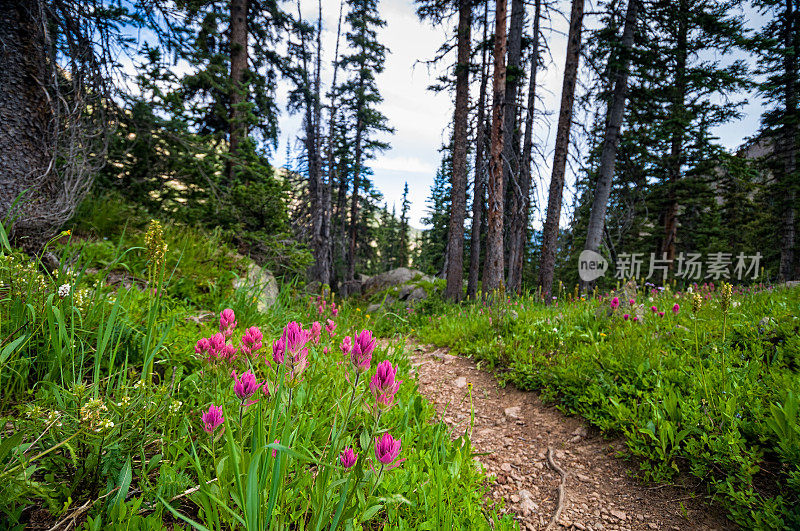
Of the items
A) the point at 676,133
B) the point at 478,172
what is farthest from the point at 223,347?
the point at 478,172

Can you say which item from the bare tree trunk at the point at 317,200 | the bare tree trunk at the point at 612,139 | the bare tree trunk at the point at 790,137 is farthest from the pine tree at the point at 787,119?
the bare tree trunk at the point at 317,200

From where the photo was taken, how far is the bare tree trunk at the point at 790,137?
42.3 feet

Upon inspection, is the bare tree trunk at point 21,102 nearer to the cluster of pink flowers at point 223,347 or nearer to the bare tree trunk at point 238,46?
the cluster of pink flowers at point 223,347

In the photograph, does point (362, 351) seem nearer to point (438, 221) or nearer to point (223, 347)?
point (223, 347)

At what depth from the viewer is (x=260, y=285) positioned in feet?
15.9

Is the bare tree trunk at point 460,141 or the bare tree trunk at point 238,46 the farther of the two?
the bare tree trunk at point 460,141

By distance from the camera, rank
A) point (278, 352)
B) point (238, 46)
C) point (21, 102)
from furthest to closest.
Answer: point (238, 46) < point (21, 102) < point (278, 352)

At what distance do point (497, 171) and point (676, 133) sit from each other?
5729 millimetres

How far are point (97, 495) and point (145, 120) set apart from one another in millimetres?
6120

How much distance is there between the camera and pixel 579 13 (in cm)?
856

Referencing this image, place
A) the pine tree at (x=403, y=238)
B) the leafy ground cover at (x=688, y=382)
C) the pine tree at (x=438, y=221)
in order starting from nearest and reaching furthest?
the leafy ground cover at (x=688, y=382), the pine tree at (x=438, y=221), the pine tree at (x=403, y=238)

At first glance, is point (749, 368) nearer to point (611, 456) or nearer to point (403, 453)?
point (611, 456)

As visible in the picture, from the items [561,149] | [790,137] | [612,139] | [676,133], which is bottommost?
[561,149]

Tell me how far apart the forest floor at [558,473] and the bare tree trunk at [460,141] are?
636 cm
